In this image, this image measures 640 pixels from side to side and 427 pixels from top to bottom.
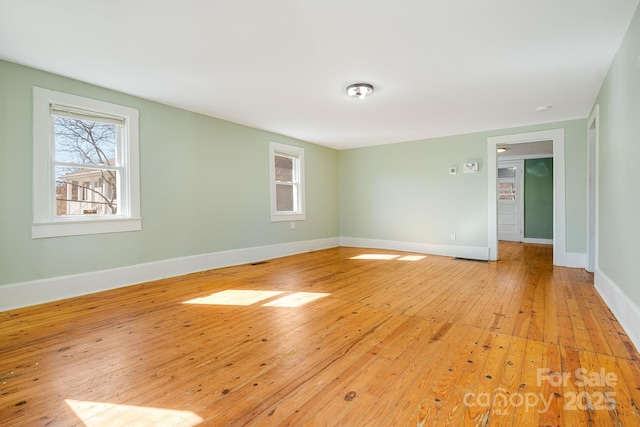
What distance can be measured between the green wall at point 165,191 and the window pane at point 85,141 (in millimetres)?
285

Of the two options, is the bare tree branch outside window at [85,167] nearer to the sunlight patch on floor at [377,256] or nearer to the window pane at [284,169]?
the window pane at [284,169]

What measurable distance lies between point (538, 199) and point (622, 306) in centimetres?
654

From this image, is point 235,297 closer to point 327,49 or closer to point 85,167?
point 85,167

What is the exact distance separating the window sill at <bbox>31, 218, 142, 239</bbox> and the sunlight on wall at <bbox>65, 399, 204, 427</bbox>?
2.37 meters

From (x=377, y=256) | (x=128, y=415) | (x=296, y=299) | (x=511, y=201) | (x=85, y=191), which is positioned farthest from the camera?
(x=511, y=201)

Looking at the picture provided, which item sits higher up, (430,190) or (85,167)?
(85,167)

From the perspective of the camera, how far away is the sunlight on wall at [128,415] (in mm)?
1391

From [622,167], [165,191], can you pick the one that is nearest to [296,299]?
[165,191]

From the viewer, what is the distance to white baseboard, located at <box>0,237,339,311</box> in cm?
299

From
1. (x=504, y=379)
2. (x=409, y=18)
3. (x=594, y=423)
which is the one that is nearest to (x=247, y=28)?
(x=409, y=18)

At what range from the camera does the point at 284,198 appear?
6270 millimetres

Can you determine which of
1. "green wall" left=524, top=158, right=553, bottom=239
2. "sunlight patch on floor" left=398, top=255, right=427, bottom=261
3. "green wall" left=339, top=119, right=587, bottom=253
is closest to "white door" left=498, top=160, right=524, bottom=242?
"green wall" left=524, top=158, right=553, bottom=239

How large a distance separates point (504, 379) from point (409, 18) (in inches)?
97.6

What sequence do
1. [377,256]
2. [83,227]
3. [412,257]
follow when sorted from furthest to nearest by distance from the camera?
1. [377,256]
2. [412,257]
3. [83,227]
